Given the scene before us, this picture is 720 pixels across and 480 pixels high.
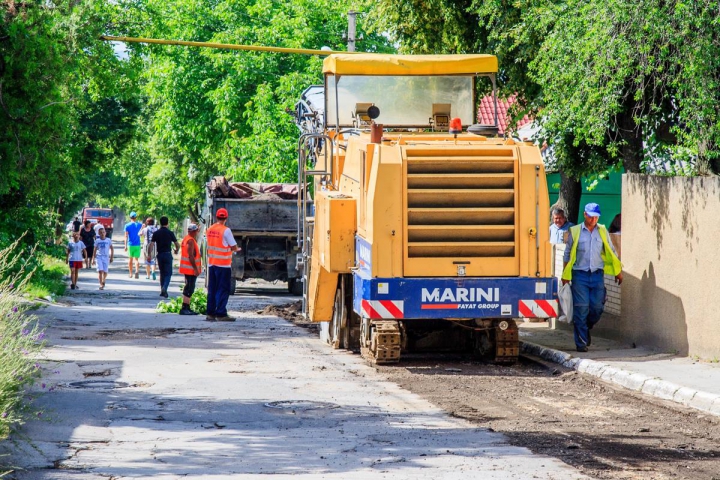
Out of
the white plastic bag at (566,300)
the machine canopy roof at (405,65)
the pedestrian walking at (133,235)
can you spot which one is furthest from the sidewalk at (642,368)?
the pedestrian walking at (133,235)

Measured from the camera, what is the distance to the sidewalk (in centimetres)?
1062

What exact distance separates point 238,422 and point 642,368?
5067 mm

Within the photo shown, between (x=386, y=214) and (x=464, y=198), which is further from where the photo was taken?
(x=464, y=198)

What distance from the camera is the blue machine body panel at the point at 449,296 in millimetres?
12547

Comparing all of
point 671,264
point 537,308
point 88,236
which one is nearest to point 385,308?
point 537,308

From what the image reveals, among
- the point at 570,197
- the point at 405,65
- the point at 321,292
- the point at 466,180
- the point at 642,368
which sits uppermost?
the point at 405,65

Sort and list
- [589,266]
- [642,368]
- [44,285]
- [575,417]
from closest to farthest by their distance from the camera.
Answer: [575,417] < [642,368] < [589,266] < [44,285]

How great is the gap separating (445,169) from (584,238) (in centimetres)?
248

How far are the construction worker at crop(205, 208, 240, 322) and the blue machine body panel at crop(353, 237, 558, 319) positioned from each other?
6.46 metres

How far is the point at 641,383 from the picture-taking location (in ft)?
37.5

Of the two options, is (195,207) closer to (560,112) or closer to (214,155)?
(214,155)

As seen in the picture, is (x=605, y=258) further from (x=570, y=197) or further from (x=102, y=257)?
(x=102, y=257)

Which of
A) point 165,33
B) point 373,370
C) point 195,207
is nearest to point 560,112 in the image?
point 373,370

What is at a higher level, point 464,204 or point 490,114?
point 490,114
